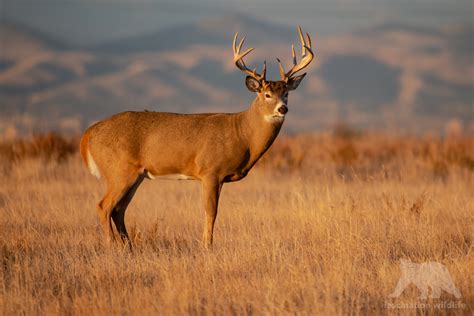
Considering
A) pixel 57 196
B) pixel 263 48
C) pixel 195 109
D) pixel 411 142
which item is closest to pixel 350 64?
pixel 263 48

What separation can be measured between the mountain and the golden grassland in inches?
2855

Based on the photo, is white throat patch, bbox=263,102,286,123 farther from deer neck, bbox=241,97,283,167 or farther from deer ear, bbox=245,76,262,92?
deer ear, bbox=245,76,262,92

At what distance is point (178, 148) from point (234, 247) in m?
1.57

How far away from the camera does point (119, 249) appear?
9.37m

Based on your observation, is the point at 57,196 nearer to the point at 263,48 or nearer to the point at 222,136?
the point at 222,136

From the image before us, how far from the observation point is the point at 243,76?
14688 cm

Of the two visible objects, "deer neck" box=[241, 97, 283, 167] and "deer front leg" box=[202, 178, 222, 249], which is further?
"deer neck" box=[241, 97, 283, 167]
